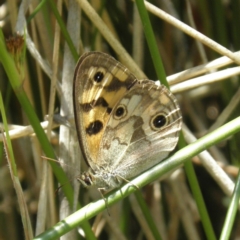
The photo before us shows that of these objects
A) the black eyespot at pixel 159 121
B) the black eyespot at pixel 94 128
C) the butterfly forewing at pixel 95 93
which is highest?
the butterfly forewing at pixel 95 93

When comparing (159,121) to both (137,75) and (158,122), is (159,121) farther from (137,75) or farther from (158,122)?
(137,75)

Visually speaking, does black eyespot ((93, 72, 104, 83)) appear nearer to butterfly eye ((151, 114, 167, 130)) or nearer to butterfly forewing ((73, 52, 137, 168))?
butterfly forewing ((73, 52, 137, 168))

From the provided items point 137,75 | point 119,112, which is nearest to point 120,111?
point 119,112

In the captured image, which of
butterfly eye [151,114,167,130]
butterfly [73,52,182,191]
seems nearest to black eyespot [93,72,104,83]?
butterfly [73,52,182,191]

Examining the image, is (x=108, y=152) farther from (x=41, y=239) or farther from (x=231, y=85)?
(x=231, y=85)

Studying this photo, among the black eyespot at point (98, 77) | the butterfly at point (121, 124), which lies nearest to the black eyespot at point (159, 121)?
the butterfly at point (121, 124)

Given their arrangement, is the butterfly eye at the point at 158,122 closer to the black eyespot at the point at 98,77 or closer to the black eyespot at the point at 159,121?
the black eyespot at the point at 159,121

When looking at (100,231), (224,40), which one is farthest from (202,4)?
(100,231)
